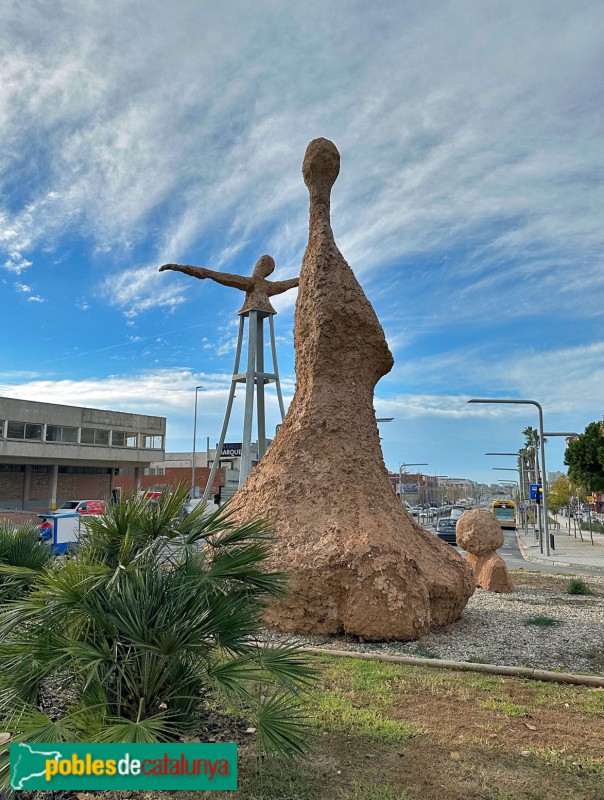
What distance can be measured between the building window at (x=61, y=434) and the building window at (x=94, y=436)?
62 cm

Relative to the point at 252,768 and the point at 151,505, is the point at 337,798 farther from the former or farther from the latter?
the point at 151,505

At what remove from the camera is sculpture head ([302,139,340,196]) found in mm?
9375

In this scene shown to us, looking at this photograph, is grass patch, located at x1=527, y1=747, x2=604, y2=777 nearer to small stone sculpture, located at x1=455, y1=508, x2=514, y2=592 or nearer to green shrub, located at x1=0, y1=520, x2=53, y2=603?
green shrub, located at x1=0, y1=520, x2=53, y2=603

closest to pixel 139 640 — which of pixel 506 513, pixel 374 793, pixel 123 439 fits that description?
pixel 374 793

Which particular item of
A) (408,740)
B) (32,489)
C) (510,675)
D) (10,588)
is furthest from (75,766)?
(32,489)

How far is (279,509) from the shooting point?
8.09 m

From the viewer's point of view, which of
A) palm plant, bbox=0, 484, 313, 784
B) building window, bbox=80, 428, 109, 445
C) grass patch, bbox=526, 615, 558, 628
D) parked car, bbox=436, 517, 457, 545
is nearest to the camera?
palm plant, bbox=0, 484, 313, 784

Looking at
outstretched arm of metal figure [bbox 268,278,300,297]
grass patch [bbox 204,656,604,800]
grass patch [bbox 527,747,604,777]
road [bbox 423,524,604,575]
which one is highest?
outstretched arm of metal figure [bbox 268,278,300,297]

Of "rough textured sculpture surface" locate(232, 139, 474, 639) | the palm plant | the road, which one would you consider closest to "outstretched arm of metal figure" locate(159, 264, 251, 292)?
"rough textured sculpture surface" locate(232, 139, 474, 639)

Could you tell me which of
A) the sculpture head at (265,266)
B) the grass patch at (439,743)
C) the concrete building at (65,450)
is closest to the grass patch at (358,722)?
the grass patch at (439,743)

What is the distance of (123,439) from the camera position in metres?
43.9

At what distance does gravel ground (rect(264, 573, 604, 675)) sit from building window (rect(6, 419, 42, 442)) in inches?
1271

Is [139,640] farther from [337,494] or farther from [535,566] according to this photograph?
Result: [535,566]

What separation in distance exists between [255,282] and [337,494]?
1088cm
